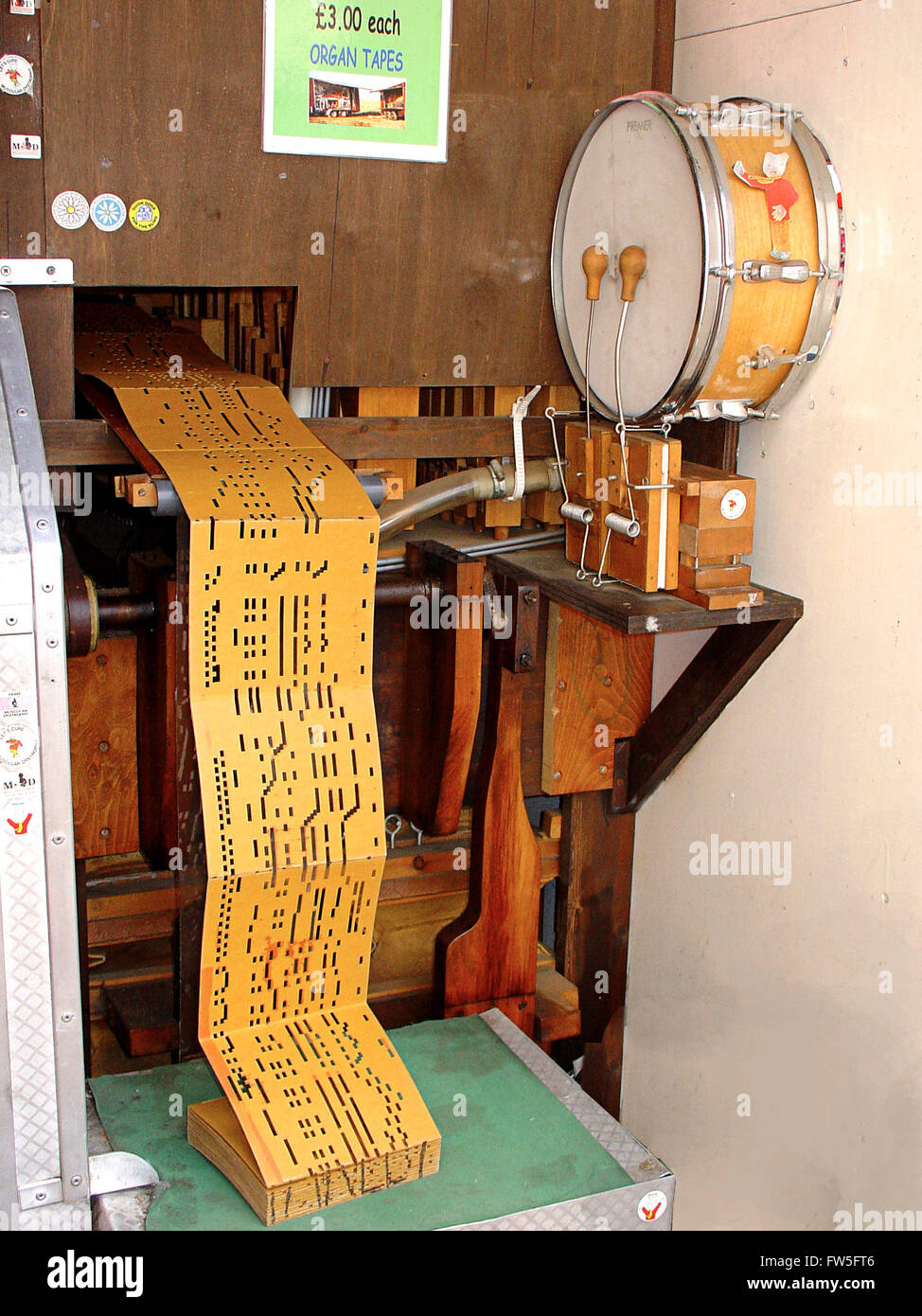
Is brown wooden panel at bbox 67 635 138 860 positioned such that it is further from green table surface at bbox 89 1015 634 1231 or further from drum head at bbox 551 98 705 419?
drum head at bbox 551 98 705 419

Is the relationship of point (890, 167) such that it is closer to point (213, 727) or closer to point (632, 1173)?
point (213, 727)

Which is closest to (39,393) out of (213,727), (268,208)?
(268,208)

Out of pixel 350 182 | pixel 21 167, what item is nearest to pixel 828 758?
pixel 350 182

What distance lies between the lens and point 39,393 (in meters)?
2.43

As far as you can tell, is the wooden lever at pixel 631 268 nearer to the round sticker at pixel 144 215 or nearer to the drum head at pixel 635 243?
the drum head at pixel 635 243

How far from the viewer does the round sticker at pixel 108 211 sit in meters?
2.39

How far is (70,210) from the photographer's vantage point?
2.38 metres

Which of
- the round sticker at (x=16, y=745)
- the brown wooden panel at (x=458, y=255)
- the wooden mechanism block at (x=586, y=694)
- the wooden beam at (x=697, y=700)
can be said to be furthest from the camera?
the wooden mechanism block at (x=586, y=694)

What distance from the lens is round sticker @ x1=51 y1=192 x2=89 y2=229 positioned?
2.37 m

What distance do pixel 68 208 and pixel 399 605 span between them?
3.25 ft

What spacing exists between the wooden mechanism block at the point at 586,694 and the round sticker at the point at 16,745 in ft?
4.70

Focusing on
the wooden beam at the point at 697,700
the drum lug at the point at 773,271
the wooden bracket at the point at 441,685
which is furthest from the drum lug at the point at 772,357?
the wooden bracket at the point at 441,685

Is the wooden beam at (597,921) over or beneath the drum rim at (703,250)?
beneath

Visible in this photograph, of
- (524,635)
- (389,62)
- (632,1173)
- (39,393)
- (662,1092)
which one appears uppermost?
(389,62)
